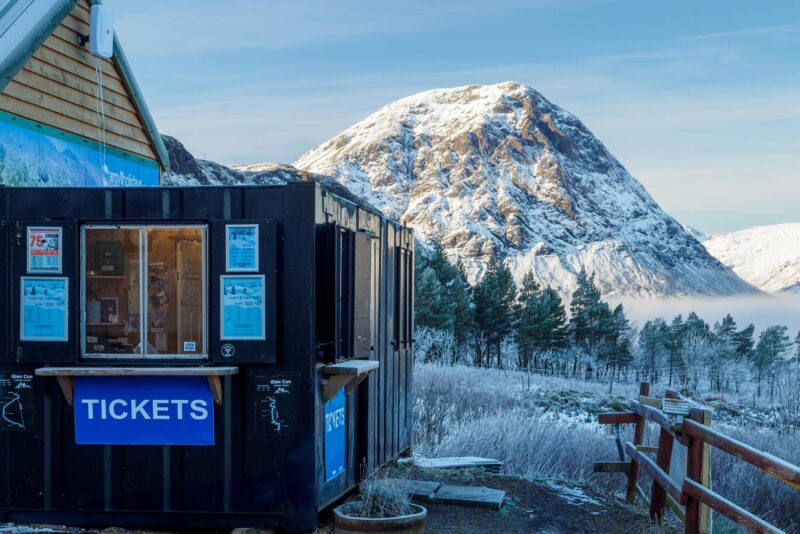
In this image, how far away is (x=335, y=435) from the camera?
7.30 metres

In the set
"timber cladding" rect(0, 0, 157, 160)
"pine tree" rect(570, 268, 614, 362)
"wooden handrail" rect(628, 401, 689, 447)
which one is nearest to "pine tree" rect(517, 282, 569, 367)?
"pine tree" rect(570, 268, 614, 362)

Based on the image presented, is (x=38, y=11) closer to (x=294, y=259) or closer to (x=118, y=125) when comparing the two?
(x=118, y=125)

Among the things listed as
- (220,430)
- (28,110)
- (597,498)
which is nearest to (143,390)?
(220,430)

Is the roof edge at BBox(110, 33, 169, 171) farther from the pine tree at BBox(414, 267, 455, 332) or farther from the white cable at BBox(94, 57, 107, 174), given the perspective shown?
the pine tree at BBox(414, 267, 455, 332)

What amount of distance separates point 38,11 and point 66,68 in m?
0.71

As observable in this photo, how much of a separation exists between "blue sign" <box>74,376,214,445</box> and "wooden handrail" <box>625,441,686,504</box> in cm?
366

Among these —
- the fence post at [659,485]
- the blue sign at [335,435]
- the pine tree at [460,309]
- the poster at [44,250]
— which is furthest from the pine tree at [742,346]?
the poster at [44,250]

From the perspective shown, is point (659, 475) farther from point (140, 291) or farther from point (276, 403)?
point (140, 291)

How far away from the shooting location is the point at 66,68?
33.3 ft

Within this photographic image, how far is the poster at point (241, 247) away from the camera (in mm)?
6582

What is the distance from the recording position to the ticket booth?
663cm

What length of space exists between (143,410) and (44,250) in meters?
1.43

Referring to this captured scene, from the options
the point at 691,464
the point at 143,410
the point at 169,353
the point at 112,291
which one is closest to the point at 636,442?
the point at 691,464

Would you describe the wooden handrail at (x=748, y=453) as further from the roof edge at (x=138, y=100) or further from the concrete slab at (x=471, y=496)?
the roof edge at (x=138, y=100)
